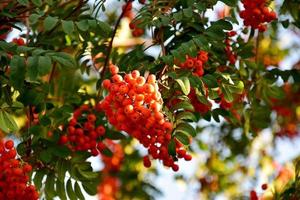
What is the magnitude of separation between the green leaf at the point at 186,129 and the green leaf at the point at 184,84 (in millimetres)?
124

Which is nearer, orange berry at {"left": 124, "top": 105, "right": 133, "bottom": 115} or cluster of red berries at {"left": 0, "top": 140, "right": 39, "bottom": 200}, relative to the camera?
orange berry at {"left": 124, "top": 105, "right": 133, "bottom": 115}

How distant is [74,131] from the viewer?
2893 millimetres


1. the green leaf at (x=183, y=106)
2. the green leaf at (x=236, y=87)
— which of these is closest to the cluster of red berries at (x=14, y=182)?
the green leaf at (x=183, y=106)

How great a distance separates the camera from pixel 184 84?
2.38m

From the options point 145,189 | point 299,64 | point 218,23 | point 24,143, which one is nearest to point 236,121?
point 218,23

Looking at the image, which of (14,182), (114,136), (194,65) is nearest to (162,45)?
(194,65)

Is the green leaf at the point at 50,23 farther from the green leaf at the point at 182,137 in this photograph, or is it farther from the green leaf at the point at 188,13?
the green leaf at the point at 182,137

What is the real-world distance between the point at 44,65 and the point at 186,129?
0.53 metres

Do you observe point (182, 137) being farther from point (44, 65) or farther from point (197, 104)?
point (44, 65)

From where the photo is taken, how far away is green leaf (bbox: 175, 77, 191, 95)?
2.36 meters

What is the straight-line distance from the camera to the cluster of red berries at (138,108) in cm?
225

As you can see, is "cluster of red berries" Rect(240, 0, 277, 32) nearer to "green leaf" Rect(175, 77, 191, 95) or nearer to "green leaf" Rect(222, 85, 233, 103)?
"green leaf" Rect(222, 85, 233, 103)

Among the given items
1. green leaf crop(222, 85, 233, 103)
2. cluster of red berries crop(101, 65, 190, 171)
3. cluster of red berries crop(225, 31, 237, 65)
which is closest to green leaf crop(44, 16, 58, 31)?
cluster of red berries crop(101, 65, 190, 171)

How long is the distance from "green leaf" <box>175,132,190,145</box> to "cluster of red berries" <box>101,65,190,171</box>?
4cm
